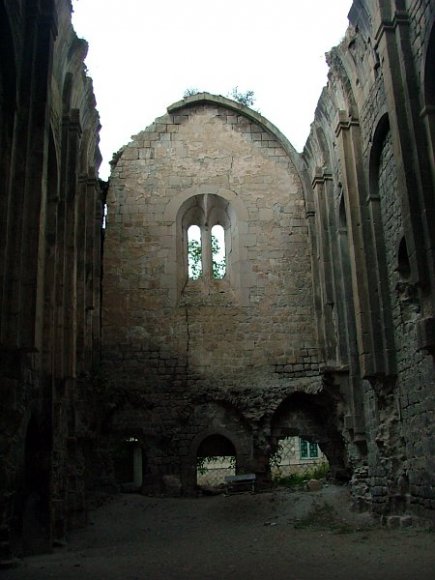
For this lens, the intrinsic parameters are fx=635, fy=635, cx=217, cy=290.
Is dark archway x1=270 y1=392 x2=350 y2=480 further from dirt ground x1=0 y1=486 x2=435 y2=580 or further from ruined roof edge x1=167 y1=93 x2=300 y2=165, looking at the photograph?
ruined roof edge x1=167 y1=93 x2=300 y2=165

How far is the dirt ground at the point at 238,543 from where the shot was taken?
21.5ft

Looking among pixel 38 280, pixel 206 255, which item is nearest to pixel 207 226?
pixel 206 255

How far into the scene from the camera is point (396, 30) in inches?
360

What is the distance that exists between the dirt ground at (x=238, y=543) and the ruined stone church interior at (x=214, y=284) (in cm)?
57

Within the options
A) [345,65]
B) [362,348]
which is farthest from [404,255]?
[345,65]

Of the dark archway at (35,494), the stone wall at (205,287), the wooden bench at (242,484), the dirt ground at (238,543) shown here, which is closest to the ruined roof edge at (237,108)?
the stone wall at (205,287)

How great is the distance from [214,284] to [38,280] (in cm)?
826

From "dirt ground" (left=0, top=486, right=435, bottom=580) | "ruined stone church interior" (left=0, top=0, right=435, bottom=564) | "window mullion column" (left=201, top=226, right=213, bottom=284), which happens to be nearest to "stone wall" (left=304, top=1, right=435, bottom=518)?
"ruined stone church interior" (left=0, top=0, right=435, bottom=564)

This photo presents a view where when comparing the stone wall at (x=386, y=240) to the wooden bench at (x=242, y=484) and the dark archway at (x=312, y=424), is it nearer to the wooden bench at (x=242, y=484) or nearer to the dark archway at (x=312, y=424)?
the dark archway at (x=312, y=424)

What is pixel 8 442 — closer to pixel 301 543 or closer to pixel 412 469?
pixel 301 543

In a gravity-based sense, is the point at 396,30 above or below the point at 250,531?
above

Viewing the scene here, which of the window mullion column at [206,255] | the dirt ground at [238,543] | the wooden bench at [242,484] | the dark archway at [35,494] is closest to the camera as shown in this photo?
the dirt ground at [238,543]

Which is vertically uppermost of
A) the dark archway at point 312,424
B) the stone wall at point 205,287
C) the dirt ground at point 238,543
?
the stone wall at point 205,287

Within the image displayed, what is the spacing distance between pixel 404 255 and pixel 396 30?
3.36 m
